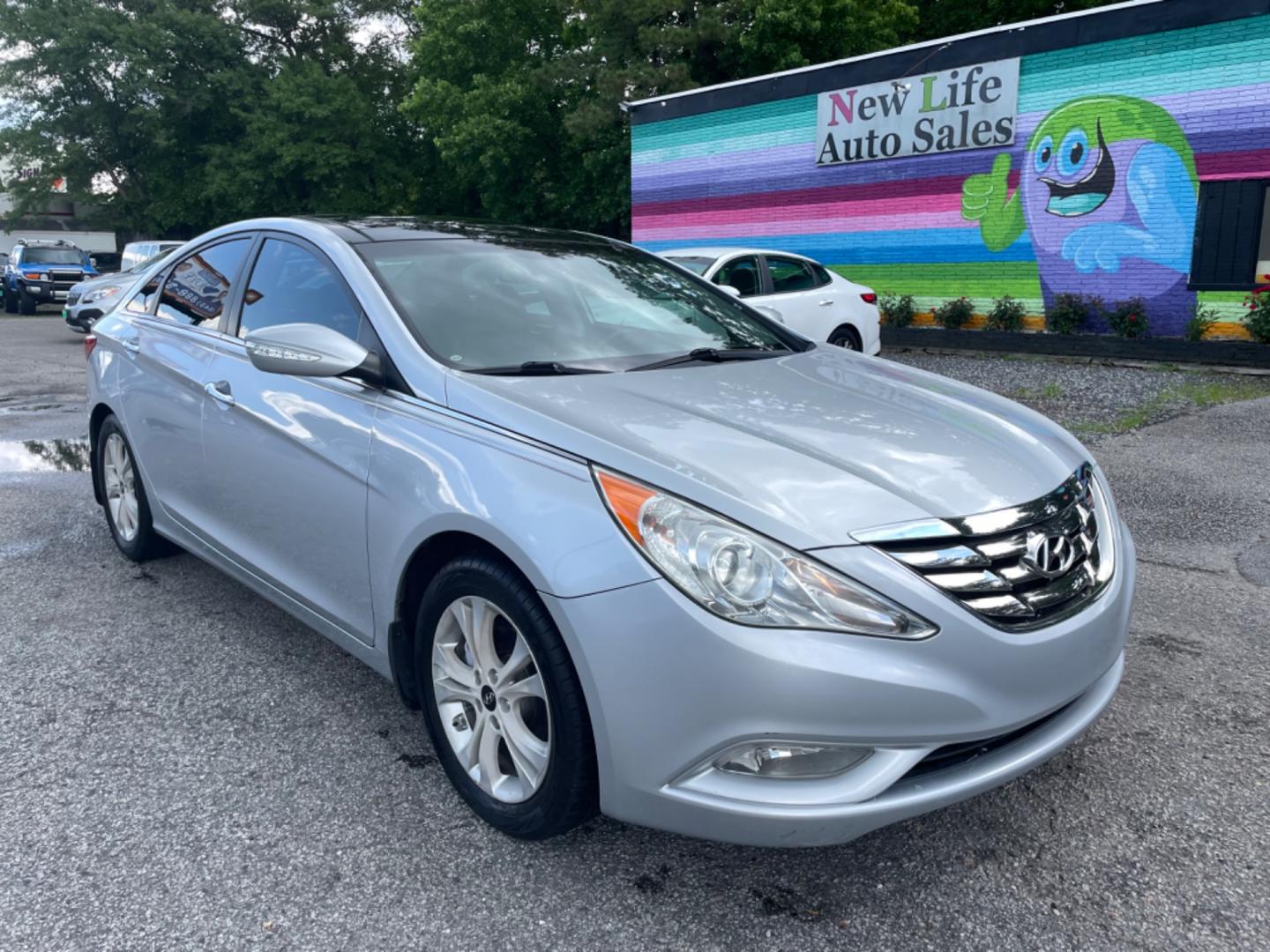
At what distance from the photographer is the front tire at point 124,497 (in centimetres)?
449

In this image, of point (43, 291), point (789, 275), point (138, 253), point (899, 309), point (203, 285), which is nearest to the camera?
point (203, 285)

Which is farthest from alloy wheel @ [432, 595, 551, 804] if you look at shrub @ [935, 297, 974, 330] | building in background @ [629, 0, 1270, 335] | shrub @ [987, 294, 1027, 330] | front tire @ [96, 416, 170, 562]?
shrub @ [935, 297, 974, 330]

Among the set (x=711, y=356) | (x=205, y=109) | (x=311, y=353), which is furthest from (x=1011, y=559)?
(x=205, y=109)

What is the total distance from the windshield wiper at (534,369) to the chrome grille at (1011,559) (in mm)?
1176

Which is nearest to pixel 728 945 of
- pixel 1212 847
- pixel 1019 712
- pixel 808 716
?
pixel 808 716

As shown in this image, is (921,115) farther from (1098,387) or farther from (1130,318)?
(1098,387)

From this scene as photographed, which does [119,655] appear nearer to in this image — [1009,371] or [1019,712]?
[1019,712]

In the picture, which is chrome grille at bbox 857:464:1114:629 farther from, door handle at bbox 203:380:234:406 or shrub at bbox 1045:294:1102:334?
shrub at bbox 1045:294:1102:334

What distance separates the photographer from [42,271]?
82.7 ft

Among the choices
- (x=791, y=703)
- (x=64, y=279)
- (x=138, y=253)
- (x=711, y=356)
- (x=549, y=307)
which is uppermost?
(x=138, y=253)

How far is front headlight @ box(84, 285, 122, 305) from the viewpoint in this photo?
16.1 m

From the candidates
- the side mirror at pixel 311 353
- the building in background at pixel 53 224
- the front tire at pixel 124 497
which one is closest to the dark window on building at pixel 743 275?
the front tire at pixel 124 497

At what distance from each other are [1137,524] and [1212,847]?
3.27 m

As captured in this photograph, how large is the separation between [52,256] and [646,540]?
28.5m
